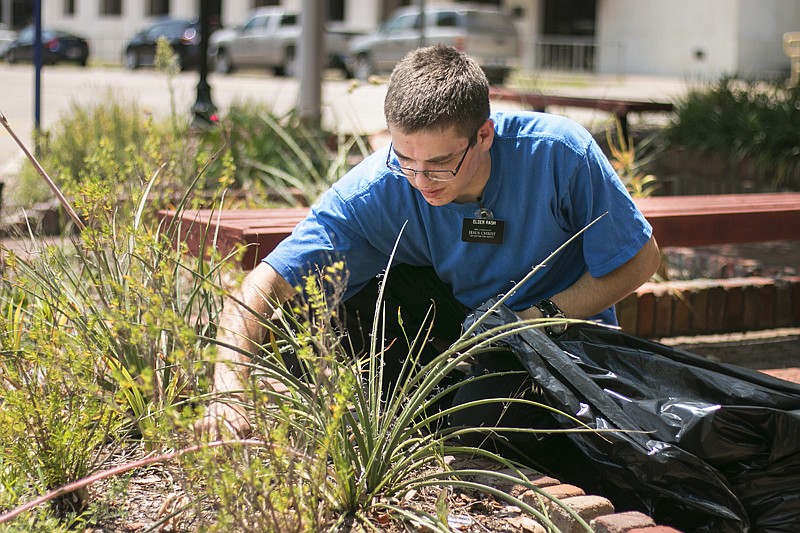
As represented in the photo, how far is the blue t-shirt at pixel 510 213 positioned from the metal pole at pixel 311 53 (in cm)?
473

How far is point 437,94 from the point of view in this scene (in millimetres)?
2541

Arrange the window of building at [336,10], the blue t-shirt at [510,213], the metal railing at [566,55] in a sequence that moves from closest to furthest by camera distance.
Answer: the blue t-shirt at [510,213], the metal railing at [566,55], the window of building at [336,10]

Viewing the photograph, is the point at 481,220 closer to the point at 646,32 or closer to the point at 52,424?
the point at 52,424

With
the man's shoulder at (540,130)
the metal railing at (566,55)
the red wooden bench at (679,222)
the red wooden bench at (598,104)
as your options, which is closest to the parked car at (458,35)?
the metal railing at (566,55)

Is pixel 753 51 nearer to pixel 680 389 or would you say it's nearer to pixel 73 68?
pixel 73 68

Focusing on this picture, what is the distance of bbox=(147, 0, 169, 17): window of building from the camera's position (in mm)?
39344

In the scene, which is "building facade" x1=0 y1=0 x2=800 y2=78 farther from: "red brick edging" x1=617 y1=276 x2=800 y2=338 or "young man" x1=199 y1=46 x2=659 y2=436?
"young man" x1=199 y1=46 x2=659 y2=436

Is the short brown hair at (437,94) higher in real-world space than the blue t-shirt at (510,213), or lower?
higher

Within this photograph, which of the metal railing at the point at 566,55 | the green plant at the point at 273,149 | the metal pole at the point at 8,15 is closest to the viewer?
the green plant at the point at 273,149

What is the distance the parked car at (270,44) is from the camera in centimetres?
2656

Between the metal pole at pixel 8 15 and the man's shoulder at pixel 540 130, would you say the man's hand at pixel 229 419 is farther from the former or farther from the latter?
the metal pole at pixel 8 15

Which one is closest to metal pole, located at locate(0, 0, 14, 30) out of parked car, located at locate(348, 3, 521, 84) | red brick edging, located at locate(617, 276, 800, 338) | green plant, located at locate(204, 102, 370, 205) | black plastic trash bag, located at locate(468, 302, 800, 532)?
parked car, located at locate(348, 3, 521, 84)

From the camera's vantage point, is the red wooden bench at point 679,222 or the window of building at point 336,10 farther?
the window of building at point 336,10

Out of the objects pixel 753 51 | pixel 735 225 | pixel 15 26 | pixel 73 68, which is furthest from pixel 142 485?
pixel 15 26
